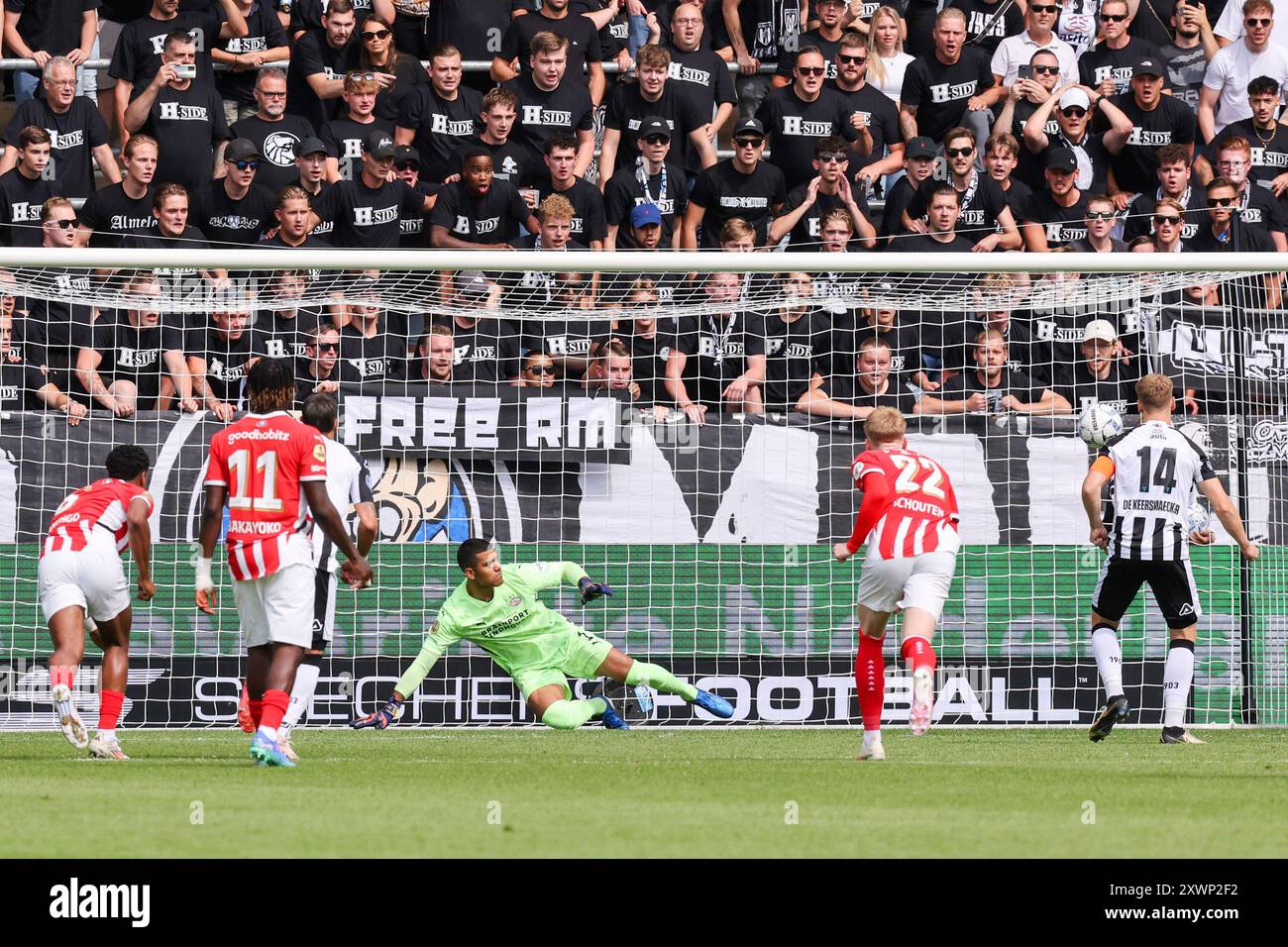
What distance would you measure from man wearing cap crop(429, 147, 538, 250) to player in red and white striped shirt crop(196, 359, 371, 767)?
5847 mm

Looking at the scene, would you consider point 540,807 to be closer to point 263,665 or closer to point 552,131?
point 263,665

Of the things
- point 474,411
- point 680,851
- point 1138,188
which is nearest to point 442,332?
point 474,411

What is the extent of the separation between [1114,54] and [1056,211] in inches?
85.7

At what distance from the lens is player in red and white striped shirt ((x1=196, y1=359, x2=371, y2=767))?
32.6ft

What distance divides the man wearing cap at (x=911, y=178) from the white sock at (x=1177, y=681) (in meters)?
5.28

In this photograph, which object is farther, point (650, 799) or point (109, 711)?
point (109, 711)

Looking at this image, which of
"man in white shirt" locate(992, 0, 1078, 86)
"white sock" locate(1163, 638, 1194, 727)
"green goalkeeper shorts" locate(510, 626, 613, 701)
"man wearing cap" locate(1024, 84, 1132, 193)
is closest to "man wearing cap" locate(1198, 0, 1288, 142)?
"man wearing cap" locate(1024, 84, 1132, 193)

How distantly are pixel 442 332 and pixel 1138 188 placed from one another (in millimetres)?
6845

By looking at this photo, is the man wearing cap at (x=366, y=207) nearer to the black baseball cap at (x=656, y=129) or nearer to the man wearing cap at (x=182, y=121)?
the man wearing cap at (x=182, y=121)

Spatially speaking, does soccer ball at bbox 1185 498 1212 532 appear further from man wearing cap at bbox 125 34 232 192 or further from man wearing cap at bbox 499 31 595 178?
man wearing cap at bbox 125 34 232 192

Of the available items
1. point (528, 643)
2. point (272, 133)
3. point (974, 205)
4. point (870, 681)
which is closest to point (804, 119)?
point (974, 205)

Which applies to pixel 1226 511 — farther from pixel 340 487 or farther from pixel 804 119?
pixel 804 119

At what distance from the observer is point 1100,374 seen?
48.3ft
